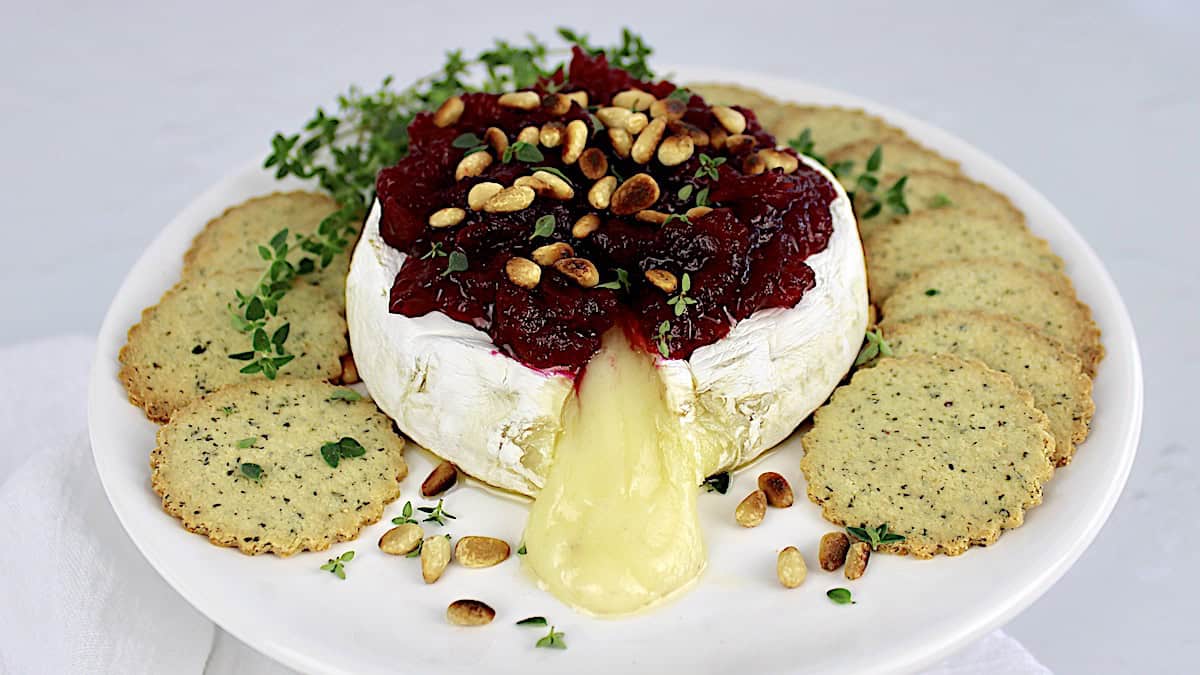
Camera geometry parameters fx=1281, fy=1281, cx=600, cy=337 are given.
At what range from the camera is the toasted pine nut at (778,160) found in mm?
3672

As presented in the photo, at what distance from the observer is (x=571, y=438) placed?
3.26m

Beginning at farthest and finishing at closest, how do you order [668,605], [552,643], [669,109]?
[669,109], [668,605], [552,643]

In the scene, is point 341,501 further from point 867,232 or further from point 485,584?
point 867,232

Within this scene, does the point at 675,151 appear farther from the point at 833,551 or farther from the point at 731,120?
the point at 833,551

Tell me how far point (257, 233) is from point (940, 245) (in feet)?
7.48

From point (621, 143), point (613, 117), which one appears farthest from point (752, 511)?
point (613, 117)

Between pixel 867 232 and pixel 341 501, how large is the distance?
1997 mm

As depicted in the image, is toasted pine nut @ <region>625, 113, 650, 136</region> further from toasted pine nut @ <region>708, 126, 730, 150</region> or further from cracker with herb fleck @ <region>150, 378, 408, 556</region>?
cracker with herb fleck @ <region>150, 378, 408, 556</region>

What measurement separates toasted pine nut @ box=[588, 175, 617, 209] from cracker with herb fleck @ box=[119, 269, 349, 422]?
3.14 feet

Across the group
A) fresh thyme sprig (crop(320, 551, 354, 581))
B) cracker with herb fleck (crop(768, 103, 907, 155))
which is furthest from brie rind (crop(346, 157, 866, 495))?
cracker with herb fleck (crop(768, 103, 907, 155))

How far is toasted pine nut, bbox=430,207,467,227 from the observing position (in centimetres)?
342

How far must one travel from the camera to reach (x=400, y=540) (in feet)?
10.7

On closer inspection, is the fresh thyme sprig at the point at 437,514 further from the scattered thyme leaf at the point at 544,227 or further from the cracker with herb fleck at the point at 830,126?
the cracker with herb fleck at the point at 830,126

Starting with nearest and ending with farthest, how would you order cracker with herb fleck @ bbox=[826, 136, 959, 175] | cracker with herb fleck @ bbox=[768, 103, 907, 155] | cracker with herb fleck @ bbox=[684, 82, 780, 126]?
cracker with herb fleck @ bbox=[826, 136, 959, 175], cracker with herb fleck @ bbox=[768, 103, 907, 155], cracker with herb fleck @ bbox=[684, 82, 780, 126]
